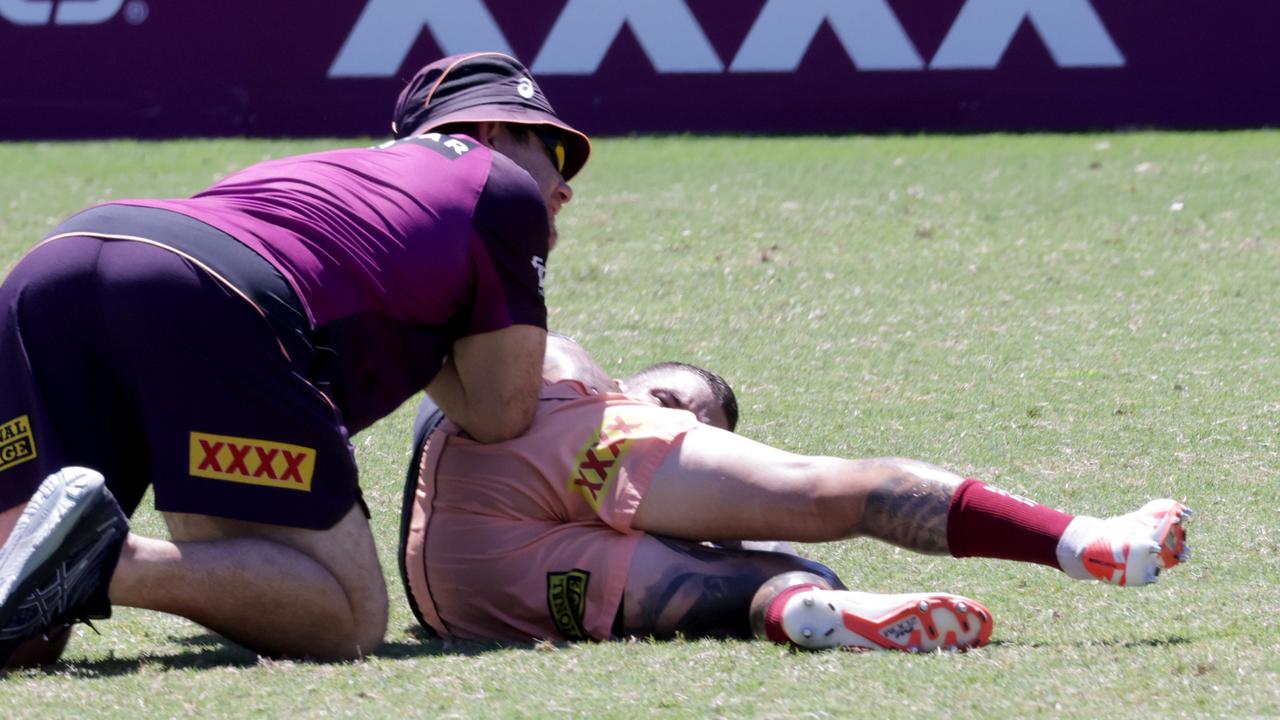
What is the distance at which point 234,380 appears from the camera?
2.89m

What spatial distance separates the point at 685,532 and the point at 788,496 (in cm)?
23

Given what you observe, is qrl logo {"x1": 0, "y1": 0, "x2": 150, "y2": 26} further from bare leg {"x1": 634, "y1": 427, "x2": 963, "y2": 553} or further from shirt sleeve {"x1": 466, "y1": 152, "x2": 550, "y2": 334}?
bare leg {"x1": 634, "y1": 427, "x2": 963, "y2": 553}

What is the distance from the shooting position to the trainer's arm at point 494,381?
326 cm

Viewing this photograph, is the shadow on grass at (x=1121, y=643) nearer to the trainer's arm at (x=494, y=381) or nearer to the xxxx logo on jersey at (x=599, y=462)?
the xxxx logo on jersey at (x=599, y=462)

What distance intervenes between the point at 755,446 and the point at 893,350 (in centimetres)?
248

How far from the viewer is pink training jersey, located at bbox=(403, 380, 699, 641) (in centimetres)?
321

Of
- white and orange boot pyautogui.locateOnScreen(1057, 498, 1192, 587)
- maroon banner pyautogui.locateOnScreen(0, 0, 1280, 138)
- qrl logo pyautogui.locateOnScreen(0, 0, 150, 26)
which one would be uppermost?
white and orange boot pyautogui.locateOnScreen(1057, 498, 1192, 587)

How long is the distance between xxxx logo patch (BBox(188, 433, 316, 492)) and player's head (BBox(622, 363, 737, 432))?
1047 mm

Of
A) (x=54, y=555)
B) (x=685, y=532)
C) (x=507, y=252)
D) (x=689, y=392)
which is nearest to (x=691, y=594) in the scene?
(x=685, y=532)

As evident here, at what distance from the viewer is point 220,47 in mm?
11016

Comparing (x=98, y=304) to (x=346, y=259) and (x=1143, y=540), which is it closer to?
(x=346, y=259)

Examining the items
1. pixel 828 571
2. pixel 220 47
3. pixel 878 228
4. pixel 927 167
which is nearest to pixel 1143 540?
pixel 828 571

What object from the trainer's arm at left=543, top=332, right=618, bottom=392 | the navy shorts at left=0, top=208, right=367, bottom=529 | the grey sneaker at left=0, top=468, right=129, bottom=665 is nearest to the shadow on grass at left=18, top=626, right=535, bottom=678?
the grey sneaker at left=0, top=468, right=129, bottom=665

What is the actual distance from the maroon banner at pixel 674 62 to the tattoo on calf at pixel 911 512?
25.8 ft
